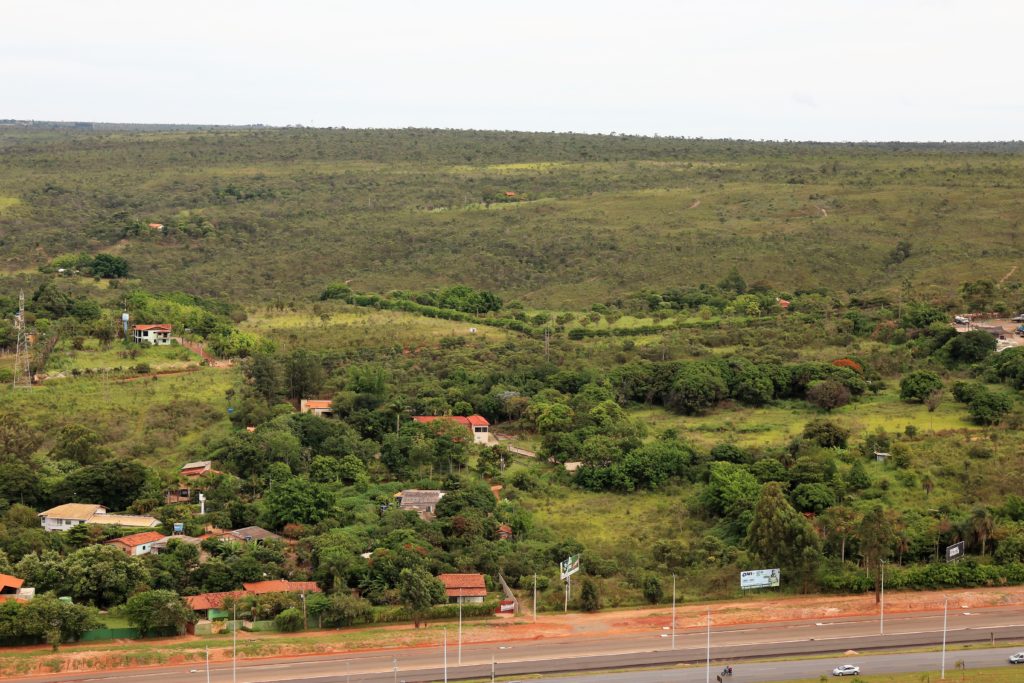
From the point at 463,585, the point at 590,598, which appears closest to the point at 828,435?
the point at 590,598

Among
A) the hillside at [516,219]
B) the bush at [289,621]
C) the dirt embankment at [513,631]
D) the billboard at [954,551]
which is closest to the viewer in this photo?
the dirt embankment at [513,631]

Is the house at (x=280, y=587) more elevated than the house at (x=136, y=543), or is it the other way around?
the house at (x=136, y=543)

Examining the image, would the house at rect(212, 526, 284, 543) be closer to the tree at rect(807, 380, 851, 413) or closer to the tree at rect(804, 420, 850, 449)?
the tree at rect(804, 420, 850, 449)

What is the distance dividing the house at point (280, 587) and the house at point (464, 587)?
3669 mm

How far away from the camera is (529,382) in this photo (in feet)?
179

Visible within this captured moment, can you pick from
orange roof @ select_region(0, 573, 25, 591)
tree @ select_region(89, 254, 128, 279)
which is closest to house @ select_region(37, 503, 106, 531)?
orange roof @ select_region(0, 573, 25, 591)

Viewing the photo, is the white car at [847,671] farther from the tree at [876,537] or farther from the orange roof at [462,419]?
the orange roof at [462,419]

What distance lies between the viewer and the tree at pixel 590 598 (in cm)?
3575

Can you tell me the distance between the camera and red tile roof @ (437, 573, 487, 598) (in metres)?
35.4

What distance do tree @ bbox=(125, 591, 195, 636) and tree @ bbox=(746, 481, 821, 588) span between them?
1684cm

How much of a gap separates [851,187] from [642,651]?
256ft

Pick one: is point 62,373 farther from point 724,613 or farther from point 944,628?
point 944,628

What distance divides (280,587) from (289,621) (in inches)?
68.4

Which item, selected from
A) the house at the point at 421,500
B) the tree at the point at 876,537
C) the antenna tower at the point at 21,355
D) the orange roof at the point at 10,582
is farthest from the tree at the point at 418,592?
the antenna tower at the point at 21,355
